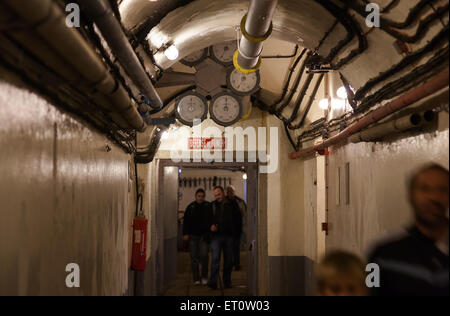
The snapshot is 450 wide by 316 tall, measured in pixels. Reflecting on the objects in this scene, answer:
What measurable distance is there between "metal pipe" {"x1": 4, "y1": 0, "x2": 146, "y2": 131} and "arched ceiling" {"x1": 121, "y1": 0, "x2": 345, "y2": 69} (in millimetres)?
1406

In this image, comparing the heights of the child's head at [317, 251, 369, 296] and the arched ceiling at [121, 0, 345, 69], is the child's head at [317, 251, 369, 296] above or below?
below

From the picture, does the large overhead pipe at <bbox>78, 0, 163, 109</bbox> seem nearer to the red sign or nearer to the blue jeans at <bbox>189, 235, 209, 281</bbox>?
the red sign

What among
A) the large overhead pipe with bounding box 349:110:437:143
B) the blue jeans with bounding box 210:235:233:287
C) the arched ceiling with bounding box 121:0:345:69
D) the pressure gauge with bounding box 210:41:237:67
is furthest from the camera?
the blue jeans with bounding box 210:235:233:287

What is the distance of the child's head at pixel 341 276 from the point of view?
217 cm

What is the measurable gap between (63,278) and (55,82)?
1229mm

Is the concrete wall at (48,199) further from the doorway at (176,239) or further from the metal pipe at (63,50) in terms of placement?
the doorway at (176,239)

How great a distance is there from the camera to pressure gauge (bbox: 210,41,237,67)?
675cm

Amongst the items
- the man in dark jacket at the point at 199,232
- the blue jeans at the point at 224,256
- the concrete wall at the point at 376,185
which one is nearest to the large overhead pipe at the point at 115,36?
the concrete wall at the point at 376,185

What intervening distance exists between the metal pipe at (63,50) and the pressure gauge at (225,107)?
392cm

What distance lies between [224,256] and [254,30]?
6321 mm

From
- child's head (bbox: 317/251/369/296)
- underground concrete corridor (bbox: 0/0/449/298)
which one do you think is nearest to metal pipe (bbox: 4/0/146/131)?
underground concrete corridor (bbox: 0/0/449/298)

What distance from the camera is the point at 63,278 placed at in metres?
2.75

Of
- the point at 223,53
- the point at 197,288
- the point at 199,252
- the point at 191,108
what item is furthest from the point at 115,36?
the point at 197,288
